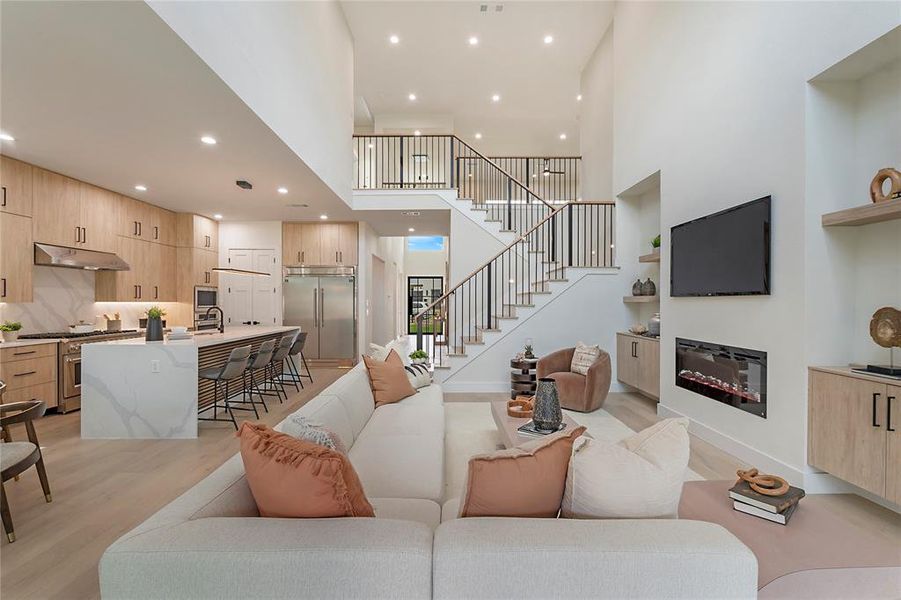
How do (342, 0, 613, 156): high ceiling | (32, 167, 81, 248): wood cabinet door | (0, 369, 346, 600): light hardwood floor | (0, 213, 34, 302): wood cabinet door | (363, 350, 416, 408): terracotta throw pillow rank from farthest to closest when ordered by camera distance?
(342, 0, 613, 156): high ceiling < (32, 167, 81, 248): wood cabinet door < (0, 213, 34, 302): wood cabinet door < (363, 350, 416, 408): terracotta throw pillow < (0, 369, 346, 600): light hardwood floor

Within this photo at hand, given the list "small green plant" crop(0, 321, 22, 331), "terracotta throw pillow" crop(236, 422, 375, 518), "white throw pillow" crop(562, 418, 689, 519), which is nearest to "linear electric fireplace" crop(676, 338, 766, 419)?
"white throw pillow" crop(562, 418, 689, 519)

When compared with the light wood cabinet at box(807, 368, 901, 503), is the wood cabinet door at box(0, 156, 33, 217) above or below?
above

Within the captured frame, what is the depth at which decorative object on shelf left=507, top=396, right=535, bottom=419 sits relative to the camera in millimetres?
3352

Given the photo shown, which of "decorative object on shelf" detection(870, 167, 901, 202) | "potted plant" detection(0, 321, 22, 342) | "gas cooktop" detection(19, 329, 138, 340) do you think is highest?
"decorative object on shelf" detection(870, 167, 901, 202)

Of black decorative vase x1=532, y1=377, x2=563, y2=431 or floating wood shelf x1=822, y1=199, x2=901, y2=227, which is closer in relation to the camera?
floating wood shelf x1=822, y1=199, x2=901, y2=227

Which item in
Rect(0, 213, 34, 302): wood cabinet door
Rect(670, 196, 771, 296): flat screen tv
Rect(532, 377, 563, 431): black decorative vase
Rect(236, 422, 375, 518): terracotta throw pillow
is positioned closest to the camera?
Rect(236, 422, 375, 518): terracotta throw pillow

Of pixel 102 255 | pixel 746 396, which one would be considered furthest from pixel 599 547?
pixel 102 255

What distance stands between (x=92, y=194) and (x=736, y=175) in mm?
7324

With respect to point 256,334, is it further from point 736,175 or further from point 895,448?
point 895,448

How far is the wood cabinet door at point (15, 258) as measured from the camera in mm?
4332

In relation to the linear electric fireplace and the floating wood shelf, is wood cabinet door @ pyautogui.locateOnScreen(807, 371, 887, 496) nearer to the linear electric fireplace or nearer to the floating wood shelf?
the linear electric fireplace

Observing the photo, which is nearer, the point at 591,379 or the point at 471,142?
the point at 591,379

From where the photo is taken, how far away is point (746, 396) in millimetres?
3482

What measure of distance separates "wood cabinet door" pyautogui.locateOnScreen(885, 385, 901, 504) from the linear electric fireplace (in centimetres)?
92
